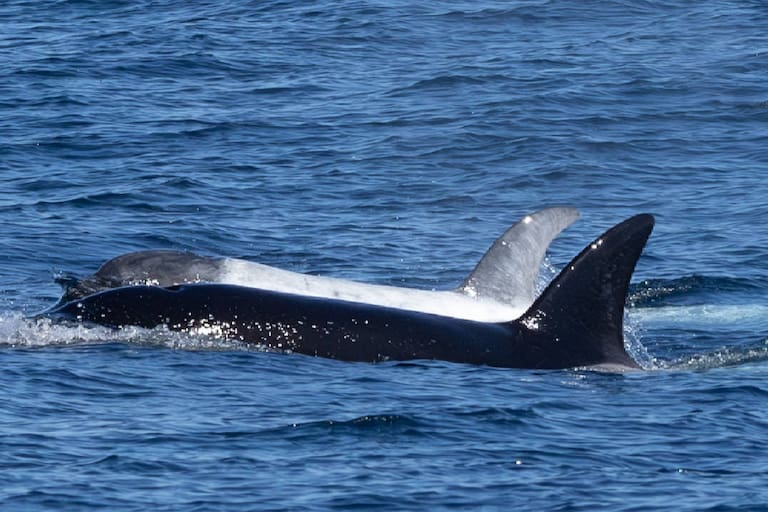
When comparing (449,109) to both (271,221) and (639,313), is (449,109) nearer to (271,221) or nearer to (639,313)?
(271,221)

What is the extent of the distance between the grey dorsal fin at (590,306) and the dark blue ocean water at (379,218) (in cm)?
45

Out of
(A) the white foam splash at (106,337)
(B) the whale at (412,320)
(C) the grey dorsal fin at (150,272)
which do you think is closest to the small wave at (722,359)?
(B) the whale at (412,320)

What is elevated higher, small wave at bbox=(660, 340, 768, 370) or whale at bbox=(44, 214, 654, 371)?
whale at bbox=(44, 214, 654, 371)

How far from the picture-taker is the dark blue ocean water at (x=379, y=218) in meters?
12.4

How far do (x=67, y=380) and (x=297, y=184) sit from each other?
448 inches

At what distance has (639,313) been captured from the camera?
62.1 feet

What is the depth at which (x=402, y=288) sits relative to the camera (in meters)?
17.7

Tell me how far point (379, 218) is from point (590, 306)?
842cm

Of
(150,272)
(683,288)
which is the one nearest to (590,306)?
(150,272)

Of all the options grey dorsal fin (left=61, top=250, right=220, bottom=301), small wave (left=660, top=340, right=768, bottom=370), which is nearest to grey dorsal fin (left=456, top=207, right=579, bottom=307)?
small wave (left=660, top=340, right=768, bottom=370)

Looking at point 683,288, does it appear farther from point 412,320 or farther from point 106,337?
point 106,337

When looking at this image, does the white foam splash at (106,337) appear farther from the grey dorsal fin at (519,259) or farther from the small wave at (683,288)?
the small wave at (683,288)

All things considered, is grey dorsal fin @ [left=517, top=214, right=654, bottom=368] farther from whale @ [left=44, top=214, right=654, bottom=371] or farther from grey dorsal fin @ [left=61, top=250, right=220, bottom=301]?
grey dorsal fin @ [left=61, top=250, right=220, bottom=301]

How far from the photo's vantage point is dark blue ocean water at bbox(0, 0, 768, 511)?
1238 centimetres
